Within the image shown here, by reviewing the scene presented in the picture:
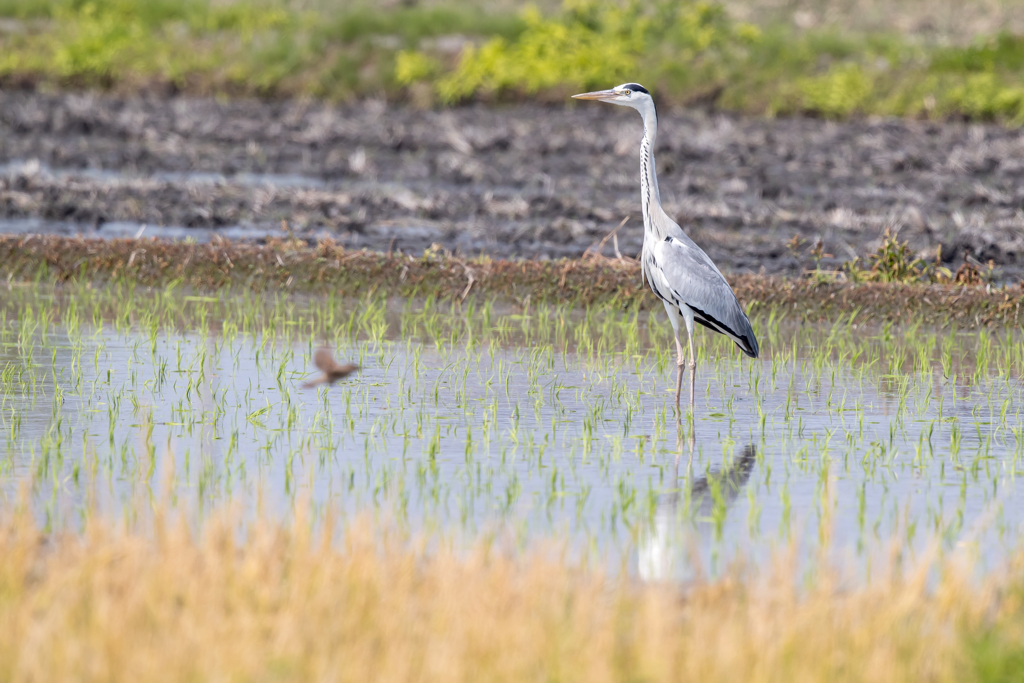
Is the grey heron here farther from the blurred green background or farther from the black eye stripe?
the blurred green background

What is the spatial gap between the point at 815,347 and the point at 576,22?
14.7 meters

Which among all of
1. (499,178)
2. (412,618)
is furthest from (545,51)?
(412,618)

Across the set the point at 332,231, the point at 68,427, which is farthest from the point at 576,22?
the point at 68,427

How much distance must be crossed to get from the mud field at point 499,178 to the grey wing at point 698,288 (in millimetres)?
3288

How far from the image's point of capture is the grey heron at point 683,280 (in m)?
7.49

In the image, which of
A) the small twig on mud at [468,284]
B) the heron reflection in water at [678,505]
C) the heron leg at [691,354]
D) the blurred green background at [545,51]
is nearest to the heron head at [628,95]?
the heron leg at [691,354]

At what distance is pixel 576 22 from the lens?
22.8 m

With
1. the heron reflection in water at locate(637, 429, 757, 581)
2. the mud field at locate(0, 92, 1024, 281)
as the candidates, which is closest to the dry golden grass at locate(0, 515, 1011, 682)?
the heron reflection in water at locate(637, 429, 757, 581)

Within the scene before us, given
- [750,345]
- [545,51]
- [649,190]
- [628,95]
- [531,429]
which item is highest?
[628,95]

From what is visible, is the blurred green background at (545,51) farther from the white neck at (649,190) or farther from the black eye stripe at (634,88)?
the white neck at (649,190)

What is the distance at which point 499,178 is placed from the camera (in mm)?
15992

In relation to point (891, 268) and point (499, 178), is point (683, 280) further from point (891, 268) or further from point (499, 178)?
point (499, 178)

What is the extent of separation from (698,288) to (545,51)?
1483 centimetres

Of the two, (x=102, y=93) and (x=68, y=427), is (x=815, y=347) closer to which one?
(x=68, y=427)
